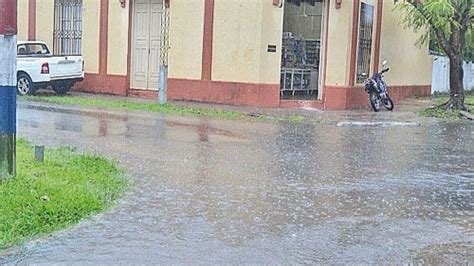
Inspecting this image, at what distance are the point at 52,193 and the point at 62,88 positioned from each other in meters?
15.1

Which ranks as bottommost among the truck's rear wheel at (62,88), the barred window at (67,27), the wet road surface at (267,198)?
the wet road surface at (267,198)

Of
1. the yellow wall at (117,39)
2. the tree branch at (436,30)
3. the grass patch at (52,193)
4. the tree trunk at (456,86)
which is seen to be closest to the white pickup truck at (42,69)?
the yellow wall at (117,39)

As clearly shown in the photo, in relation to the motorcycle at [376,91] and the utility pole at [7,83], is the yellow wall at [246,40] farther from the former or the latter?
the utility pole at [7,83]

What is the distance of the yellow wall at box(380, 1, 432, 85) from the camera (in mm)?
23359

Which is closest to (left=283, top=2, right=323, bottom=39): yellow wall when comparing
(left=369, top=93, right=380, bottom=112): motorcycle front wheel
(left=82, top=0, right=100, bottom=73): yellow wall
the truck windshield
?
(left=369, top=93, right=380, bottom=112): motorcycle front wheel

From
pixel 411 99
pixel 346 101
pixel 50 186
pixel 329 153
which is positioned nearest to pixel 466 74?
pixel 411 99

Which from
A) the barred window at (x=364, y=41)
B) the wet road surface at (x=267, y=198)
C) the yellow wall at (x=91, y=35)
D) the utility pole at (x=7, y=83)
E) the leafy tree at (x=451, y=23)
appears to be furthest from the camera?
the yellow wall at (x=91, y=35)

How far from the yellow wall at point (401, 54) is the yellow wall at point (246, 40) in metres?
4.65

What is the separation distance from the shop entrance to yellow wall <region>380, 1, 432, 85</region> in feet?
6.74

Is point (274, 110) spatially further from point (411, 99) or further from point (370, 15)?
point (411, 99)

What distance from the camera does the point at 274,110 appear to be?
19328mm

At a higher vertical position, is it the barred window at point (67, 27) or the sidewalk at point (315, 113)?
the barred window at point (67, 27)

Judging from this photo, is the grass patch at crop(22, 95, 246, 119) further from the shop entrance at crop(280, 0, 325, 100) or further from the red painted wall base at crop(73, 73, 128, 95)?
the shop entrance at crop(280, 0, 325, 100)

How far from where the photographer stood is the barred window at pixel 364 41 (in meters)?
21.3
